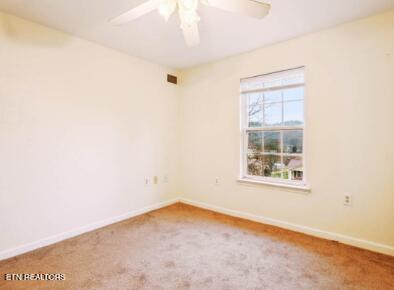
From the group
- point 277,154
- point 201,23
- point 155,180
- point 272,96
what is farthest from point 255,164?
point 201,23

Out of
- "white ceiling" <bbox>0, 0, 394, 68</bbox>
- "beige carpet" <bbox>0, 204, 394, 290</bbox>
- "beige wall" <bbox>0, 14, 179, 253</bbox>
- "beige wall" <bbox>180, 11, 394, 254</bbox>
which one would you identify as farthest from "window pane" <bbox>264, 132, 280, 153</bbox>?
"beige wall" <bbox>0, 14, 179, 253</bbox>

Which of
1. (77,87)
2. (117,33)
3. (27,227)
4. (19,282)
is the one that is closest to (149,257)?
(19,282)

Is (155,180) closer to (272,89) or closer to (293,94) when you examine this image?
(272,89)

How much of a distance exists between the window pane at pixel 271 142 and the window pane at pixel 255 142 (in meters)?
0.07

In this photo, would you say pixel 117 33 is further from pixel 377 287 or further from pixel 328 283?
pixel 377 287

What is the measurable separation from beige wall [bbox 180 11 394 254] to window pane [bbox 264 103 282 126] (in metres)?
0.39

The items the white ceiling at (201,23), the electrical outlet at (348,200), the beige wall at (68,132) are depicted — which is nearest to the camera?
the white ceiling at (201,23)

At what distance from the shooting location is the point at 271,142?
3.00 meters

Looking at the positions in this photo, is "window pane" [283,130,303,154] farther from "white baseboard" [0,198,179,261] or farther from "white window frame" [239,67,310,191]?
"white baseboard" [0,198,179,261]

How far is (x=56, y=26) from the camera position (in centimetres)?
236

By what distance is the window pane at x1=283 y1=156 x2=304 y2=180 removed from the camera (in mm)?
2748

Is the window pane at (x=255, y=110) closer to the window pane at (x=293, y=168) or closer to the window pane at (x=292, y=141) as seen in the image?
the window pane at (x=292, y=141)

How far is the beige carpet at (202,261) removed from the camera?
68.3 inches

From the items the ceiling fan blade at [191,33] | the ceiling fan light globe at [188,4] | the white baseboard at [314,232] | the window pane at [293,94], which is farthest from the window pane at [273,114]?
the ceiling fan light globe at [188,4]
